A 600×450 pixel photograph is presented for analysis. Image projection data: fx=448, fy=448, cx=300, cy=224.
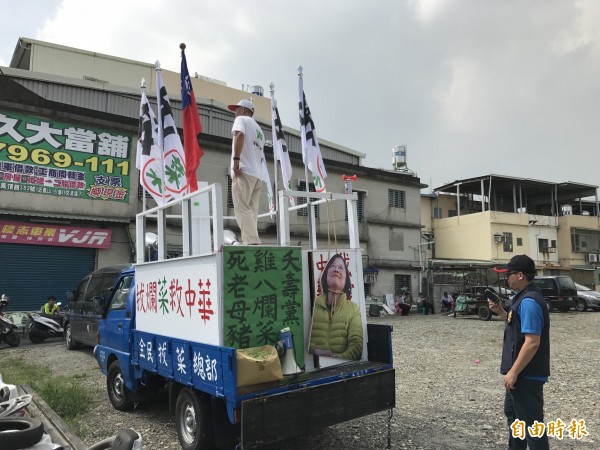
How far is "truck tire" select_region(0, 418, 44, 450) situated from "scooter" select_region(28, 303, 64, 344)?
1069 cm

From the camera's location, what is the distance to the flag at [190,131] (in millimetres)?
5719

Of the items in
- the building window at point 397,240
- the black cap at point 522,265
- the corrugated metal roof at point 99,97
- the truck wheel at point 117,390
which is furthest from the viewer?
the building window at point 397,240

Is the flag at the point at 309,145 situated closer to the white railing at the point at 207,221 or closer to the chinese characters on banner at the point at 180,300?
the white railing at the point at 207,221

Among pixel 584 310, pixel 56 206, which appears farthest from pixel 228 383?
pixel 584 310

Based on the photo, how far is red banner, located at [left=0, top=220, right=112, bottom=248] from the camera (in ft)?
45.9

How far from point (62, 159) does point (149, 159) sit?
9.98 meters

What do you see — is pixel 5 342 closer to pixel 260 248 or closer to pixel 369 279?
pixel 260 248

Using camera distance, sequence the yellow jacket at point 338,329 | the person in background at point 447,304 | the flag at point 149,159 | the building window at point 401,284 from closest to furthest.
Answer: the yellow jacket at point 338,329, the flag at point 149,159, the person in background at point 447,304, the building window at point 401,284

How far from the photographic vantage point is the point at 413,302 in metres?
24.5

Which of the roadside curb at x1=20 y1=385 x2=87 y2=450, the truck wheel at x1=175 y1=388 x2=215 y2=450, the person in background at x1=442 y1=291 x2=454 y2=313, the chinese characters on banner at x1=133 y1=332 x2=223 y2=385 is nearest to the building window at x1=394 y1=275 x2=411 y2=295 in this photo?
the person in background at x1=442 y1=291 x2=454 y2=313

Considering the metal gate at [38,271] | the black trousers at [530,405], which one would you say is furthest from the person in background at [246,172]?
the metal gate at [38,271]

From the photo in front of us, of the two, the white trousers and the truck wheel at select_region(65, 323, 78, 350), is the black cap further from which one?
the truck wheel at select_region(65, 323, 78, 350)

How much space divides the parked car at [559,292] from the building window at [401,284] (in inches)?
249

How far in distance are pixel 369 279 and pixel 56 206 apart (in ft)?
48.1
